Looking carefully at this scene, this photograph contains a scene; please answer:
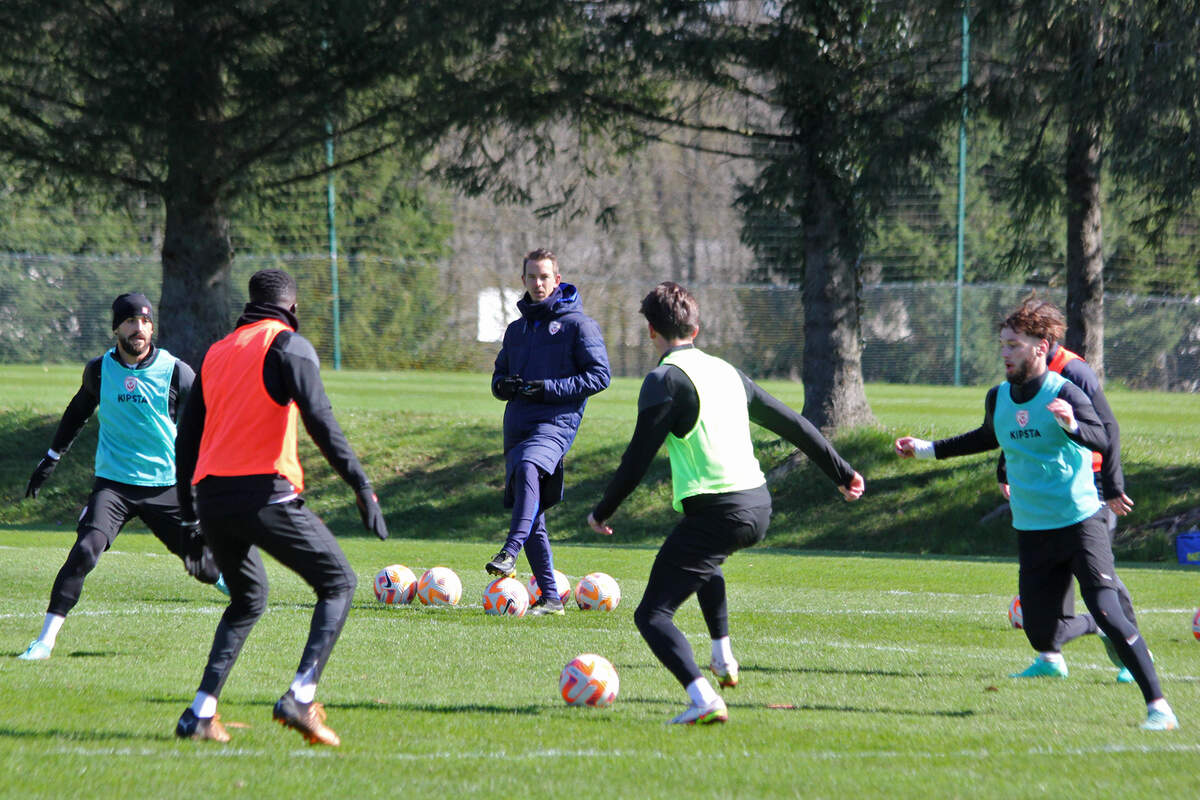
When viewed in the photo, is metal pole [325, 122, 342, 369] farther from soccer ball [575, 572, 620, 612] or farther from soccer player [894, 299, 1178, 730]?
soccer player [894, 299, 1178, 730]

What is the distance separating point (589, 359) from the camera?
9.37 m

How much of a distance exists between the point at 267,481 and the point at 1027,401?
3.43 m

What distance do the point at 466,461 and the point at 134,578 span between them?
9327 millimetres

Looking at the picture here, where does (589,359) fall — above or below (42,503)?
above

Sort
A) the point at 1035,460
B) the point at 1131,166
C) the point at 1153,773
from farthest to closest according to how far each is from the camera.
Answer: the point at 1131,166 < the point at 1035,460 < the point at 1153,773

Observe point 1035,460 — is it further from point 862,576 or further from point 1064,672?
point 862,576

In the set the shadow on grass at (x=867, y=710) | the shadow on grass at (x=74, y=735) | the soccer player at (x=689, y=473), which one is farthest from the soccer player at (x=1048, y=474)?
the shadow on grass at (x=74, y=735)

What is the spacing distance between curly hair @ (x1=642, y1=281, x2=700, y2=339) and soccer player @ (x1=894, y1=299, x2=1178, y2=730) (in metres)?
1.48

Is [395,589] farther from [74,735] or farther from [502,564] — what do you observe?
[74,735]

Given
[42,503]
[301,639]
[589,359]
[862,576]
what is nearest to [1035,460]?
[589,359]

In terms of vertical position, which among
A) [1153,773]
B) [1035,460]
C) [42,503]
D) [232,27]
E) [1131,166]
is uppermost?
[232,27]

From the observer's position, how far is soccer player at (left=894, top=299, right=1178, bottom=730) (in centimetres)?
639

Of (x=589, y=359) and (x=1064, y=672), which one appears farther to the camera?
(x=589, y=359)

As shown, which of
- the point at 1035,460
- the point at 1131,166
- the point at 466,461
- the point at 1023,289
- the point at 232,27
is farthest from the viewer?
the point at 1023,289
